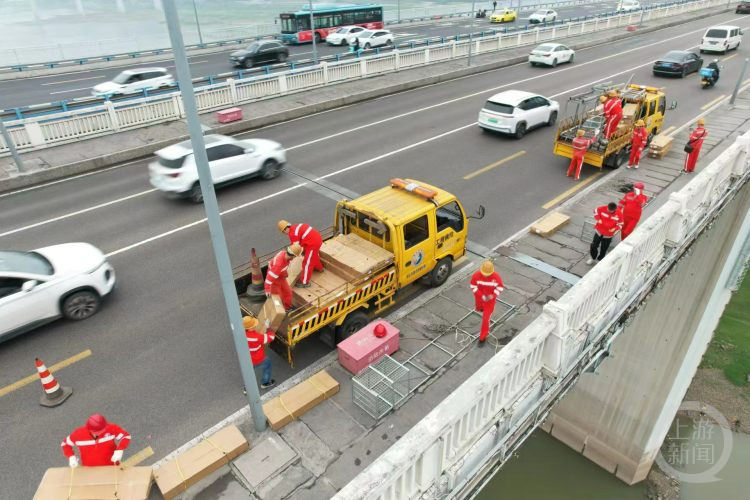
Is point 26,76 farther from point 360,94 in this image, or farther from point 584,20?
point 584,20

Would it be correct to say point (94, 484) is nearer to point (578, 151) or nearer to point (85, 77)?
point (578, 151)

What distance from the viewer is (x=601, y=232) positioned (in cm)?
1038

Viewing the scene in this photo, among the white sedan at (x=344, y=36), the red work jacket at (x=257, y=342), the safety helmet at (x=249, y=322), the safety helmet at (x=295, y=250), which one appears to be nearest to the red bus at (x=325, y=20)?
the white sedan at (x=344, y=36)

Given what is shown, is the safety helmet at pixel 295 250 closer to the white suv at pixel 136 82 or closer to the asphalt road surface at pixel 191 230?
the asphalt road surface at pixel 191 230

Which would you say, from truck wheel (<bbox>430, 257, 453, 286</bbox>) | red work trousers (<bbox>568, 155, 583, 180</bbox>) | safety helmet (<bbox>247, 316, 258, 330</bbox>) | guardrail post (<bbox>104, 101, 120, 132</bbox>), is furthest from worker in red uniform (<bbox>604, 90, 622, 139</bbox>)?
guardrail post (<bbox>104, 101, 120, 132</bbox>)

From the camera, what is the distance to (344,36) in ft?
140

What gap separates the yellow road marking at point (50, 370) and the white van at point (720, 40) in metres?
41.9

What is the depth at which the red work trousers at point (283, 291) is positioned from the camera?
8.06 meters

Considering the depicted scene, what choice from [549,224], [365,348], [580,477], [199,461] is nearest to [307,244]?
[365,348]

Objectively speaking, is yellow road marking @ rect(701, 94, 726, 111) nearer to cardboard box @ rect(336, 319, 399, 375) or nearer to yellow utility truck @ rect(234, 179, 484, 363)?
yellow utility truck @ rect(234, 179, 484, 363)

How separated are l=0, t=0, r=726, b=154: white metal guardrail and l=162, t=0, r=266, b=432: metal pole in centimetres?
1653

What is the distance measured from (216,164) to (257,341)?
9.10m

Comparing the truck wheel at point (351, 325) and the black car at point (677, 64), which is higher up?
the black car at point (677, 64)

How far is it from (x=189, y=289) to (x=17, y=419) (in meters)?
3.98
